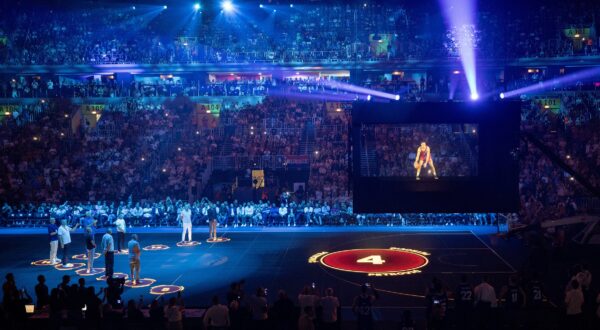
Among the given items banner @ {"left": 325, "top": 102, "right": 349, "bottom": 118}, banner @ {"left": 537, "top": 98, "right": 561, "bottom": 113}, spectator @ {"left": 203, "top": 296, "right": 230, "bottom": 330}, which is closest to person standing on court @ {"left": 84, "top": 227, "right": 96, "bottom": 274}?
spectator @ {"left": 203, "top": 296, "right": 230, "bottom": 330}

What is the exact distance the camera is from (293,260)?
64.1 feet

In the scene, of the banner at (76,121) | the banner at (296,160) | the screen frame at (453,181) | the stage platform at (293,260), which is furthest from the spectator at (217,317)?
the banner at (76,121)

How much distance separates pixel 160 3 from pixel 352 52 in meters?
16.3

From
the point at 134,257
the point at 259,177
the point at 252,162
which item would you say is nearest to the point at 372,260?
the point at 134,257

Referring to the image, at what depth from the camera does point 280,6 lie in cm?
4466

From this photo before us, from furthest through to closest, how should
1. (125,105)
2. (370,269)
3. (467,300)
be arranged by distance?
(125,105) → (370,269) → (467,300)

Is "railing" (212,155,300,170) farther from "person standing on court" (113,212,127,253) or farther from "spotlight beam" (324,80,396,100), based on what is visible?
"person standing on court" (113,212,127,253)

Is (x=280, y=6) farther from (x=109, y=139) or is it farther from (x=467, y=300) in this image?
(x=467, y=300)

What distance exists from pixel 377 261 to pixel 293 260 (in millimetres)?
2774

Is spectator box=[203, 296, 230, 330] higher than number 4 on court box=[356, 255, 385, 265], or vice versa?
spectator box=[203, 296, 230, 330]

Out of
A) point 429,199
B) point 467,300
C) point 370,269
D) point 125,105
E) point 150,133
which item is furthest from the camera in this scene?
point 125,105

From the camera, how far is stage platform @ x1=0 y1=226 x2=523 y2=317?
16.2m

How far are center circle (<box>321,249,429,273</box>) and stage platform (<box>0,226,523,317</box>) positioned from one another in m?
0.07

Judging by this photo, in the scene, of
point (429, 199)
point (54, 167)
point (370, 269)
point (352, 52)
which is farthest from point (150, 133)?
point (429, 199)
